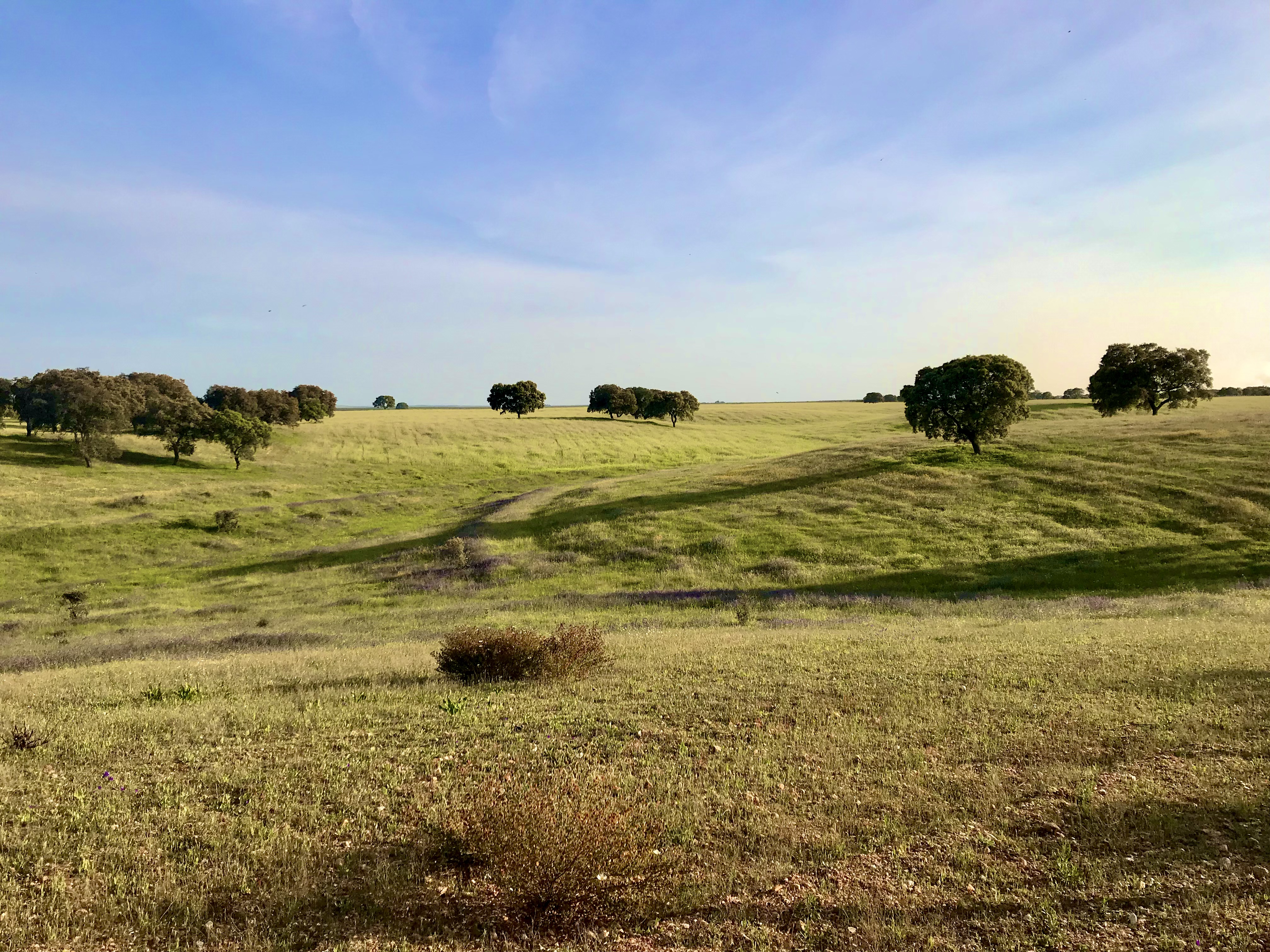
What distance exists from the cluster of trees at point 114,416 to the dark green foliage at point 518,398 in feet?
199

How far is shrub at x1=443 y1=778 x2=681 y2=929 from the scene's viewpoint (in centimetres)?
611

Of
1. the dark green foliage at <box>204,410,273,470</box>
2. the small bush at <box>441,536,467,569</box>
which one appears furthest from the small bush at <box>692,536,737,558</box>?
the dark green foliage at <box>204,410,273,470</box>

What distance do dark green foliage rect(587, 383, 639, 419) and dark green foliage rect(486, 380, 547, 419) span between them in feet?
46.0

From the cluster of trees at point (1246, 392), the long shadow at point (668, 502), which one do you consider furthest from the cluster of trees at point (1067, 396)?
the long shadow at point (668, 502)

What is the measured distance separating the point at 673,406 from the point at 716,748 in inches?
4765

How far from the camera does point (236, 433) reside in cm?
8112

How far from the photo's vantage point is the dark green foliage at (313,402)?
11938cm

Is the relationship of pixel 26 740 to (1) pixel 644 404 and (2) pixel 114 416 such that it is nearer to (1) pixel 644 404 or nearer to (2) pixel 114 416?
(2) pixel 114 416

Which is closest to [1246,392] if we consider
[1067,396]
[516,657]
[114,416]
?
[1067,396]

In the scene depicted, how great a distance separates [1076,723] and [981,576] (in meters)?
21.1

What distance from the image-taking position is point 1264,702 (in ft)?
35.4

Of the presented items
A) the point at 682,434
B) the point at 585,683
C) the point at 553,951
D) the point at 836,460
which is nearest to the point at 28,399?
the point at 682,434

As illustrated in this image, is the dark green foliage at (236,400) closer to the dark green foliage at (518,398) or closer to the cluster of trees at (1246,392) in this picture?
the dark green foliage at (518,398)

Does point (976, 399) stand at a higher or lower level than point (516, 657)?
higher
